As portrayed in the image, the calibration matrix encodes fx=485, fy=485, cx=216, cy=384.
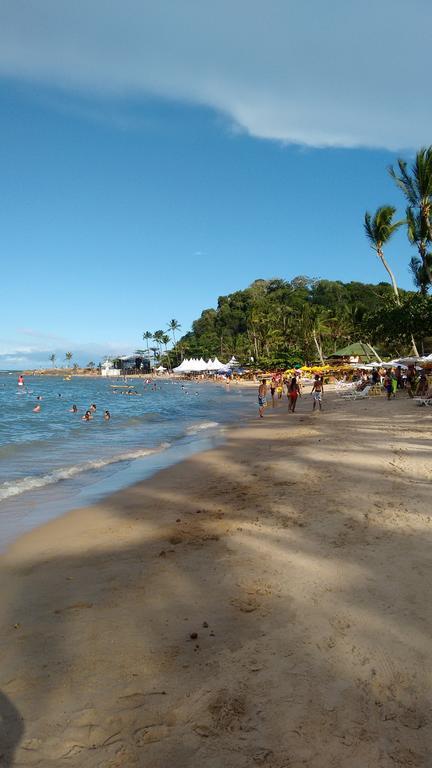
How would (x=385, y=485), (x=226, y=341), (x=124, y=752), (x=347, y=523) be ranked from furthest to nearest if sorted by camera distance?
(x=226, y=341) → (x=385, y=485) → (x=347, y=523) → (x=124, y=752)

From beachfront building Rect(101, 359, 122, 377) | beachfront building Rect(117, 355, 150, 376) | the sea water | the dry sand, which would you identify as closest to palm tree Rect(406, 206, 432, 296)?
the sea water

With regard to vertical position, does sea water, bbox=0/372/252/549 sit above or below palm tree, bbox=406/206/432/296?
below

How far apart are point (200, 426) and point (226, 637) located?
59.2 feet

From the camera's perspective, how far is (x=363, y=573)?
4414 millimetres

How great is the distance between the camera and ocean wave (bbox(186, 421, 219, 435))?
19781 mm

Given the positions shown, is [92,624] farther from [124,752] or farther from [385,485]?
[385,485]

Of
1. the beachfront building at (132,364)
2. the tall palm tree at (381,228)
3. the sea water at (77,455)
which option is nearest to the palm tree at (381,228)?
the tall palm tree at (381,228)

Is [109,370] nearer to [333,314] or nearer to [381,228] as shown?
[333,314]

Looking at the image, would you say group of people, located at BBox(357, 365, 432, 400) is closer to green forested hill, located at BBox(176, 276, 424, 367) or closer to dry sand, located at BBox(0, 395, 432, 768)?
green forested hill, located at BBox(176, 276, 424, 367)

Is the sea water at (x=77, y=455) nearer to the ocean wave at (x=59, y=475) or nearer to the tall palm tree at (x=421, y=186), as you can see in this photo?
the ocean wave at (x=59, y=475)

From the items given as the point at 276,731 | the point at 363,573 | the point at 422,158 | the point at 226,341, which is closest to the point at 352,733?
the point at 276,731

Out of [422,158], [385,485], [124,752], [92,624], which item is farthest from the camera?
[422,158]

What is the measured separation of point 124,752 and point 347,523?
397 cm

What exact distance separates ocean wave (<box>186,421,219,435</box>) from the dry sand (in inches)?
487
